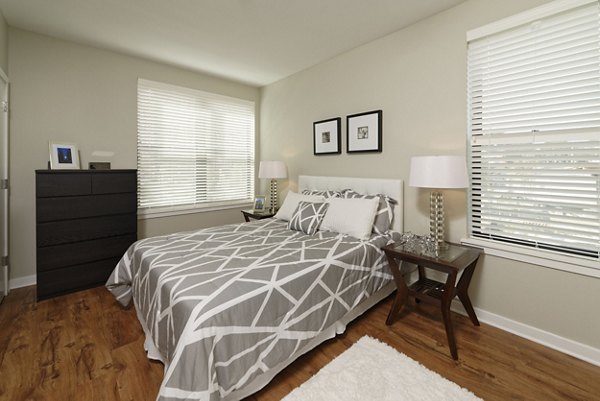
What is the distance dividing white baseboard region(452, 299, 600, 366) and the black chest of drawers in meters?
3.49


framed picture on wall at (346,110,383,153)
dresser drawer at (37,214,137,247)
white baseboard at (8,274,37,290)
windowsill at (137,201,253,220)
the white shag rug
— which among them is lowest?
the white shag rug

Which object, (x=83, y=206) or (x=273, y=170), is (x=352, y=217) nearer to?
(x=273, y=170)

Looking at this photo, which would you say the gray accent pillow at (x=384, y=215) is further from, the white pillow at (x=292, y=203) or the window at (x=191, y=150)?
the window at (x=191, y=150)

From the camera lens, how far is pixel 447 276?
2.16 m

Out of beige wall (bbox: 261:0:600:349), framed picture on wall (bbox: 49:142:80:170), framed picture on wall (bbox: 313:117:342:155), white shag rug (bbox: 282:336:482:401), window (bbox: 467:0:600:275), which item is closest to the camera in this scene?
white shag rug (bbox: 282:336:482:401)

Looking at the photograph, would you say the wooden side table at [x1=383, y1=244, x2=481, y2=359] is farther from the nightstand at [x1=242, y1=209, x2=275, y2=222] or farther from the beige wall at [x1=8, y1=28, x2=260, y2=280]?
the beige wall at [x1=8, y1=28, x2=260, y2=280]

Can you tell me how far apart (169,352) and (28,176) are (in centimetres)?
269

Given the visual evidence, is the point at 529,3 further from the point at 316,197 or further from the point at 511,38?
the point at 316,197

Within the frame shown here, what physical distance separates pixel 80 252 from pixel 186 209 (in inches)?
52.5

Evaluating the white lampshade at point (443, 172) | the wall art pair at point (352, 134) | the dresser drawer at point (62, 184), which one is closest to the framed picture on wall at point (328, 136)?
the wall art pair at point (352, 134)

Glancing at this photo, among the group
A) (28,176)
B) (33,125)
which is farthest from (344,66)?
(28,176)

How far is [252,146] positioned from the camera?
15.1ft

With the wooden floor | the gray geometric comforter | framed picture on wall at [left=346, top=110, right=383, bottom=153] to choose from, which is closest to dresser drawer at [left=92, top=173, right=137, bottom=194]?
the gray geometric comforter

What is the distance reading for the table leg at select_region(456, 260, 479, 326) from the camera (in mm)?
2127
